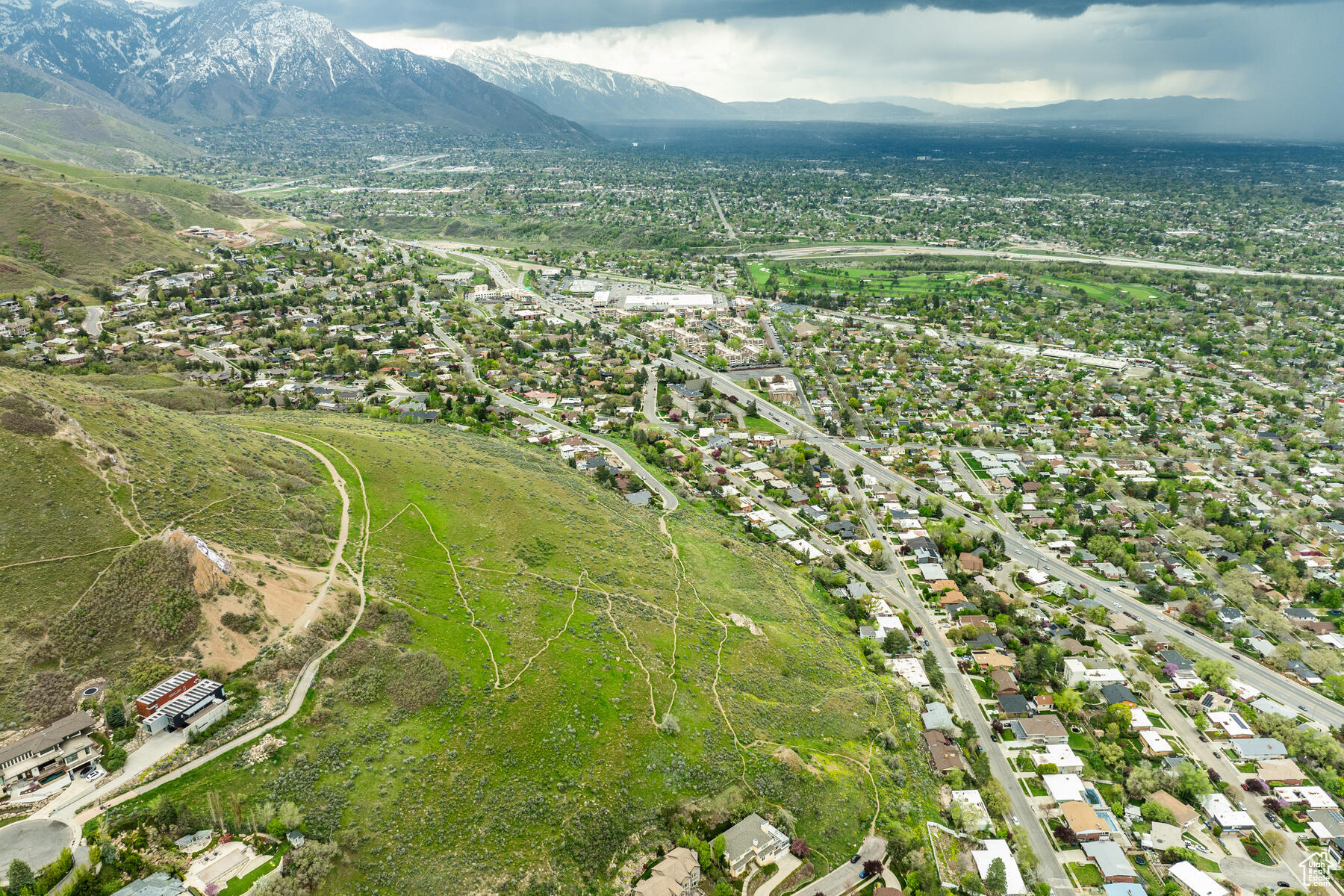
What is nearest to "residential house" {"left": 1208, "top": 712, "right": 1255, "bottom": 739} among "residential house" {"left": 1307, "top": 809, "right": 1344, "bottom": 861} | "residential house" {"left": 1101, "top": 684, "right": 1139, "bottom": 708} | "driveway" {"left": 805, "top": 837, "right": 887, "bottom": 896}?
"residential house" {"left": 1101, "top": 684, "right": 1139, "bottom": 708}

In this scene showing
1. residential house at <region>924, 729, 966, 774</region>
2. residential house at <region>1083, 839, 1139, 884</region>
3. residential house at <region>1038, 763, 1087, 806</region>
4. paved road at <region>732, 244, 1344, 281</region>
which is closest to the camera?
residential house at <region>1083, 839, 1139, 884</region>

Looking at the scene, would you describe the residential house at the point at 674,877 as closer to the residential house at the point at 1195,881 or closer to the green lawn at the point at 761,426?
the residential house at the point at 1195,881

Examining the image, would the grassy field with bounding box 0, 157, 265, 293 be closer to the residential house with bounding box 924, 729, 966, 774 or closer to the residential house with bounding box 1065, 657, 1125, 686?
the residential house with bounding box 924, 729, 966, 774

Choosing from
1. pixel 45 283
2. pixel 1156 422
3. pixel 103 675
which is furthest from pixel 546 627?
pixel 45 283

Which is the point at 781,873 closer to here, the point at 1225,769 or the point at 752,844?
the point at 752,844

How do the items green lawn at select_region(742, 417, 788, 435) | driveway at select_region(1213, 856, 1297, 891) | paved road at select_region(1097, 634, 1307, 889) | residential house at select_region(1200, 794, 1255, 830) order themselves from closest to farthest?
A: 1. driveway at select_region(1213, 856, 1297, 891)
2. paved road at select_region(1097, 634, 1307, 889)
3. residential house at select_region(1200, 794, 1255, 830)
4. green lawn at select_region(742, 417, 788, 435)

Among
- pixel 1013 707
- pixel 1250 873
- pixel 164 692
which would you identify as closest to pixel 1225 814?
pixel 1250 873
